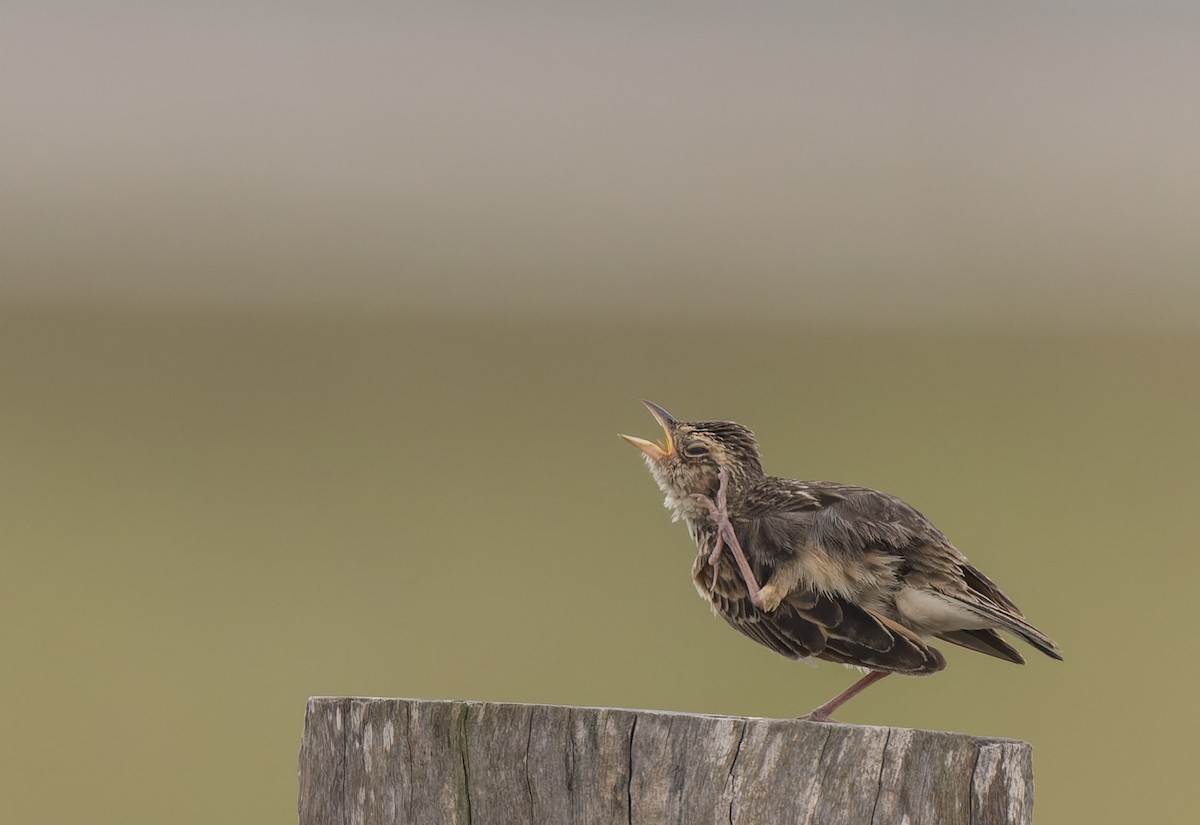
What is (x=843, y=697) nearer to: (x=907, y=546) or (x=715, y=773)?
(x=907, y=546)

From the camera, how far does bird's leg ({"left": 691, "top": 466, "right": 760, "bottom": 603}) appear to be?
382cm

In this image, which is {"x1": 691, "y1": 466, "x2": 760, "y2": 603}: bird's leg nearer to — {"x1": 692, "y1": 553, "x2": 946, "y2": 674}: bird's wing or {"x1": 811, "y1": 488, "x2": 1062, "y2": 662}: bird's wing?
{"x1": 692, "y1": 553, "x2": 946, "y2": 674}: bird's wing

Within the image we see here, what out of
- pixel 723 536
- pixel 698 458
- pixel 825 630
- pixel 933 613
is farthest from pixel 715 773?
pixel 698 458

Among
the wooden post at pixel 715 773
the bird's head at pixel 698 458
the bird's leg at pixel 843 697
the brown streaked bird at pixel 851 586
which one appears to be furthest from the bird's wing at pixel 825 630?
the wooden post at pixel 715 773

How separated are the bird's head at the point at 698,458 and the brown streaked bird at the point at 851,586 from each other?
18 cm

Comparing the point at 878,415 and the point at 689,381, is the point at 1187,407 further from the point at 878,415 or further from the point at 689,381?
the point at 689,381

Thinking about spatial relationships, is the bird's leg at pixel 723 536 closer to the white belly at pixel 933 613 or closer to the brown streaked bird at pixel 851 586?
the brown streaked bird at pixel 851 586

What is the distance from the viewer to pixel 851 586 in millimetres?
3734

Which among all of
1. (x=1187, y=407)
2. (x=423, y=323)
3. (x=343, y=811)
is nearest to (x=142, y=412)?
(x=423, y=323)

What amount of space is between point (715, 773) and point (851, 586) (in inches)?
49.2

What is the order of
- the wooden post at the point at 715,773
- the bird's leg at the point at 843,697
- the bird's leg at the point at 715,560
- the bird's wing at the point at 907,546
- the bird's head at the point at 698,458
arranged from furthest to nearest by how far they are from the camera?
the bird's head at the point at 698,458 < the bird's leg at the point at 715,560 < the bird's leg at the point at 843,697 < the bird's wing at the point at 907,546 < the wooden post at the point at 715,773

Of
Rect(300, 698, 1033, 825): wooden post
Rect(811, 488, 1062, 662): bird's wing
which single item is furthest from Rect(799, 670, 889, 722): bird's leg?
Rect(300, 698, 1033, 825): wooden post

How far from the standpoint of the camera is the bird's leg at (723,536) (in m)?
3.82

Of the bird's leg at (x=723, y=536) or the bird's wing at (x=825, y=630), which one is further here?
the bird's leg at (x=723, y=536)
